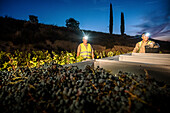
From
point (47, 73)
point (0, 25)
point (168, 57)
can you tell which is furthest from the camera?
point (0, 25)

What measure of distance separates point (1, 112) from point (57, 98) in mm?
558

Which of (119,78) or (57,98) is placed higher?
(119,78)

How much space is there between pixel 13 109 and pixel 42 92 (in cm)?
27

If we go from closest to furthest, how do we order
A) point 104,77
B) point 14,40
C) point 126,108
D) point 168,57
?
point 126,108, point 104,77, point 168,57, point 14,40

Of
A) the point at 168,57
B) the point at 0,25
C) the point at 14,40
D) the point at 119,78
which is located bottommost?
the point at 119,78

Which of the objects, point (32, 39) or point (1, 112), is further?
point (32, 39)

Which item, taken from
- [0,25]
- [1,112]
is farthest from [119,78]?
[0,25]

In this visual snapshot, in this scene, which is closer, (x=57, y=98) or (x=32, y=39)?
(x=57, y=98)

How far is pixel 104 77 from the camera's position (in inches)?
43.1

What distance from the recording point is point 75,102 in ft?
2.58

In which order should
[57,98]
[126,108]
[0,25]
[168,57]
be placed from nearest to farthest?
[126,108] < [57,98] < [168,57] < [0,25]

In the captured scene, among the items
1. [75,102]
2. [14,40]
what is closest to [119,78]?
[75,102]

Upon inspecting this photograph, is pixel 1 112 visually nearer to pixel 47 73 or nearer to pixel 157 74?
pixel 47 73

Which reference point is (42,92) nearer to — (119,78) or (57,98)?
(57,98)
